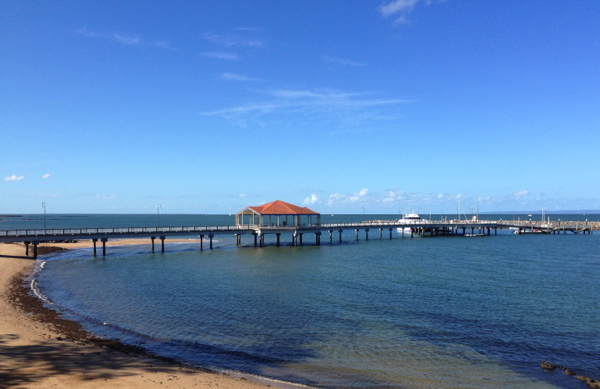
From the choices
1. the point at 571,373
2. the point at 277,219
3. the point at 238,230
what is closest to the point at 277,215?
the point at 277,219

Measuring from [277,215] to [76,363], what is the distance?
54.3 meters

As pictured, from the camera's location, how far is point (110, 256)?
5572 centimetres

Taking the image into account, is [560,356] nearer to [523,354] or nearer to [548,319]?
[523,354]

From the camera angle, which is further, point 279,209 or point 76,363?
point 279,209

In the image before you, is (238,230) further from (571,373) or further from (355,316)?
(571,373)

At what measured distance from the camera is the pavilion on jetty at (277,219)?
226 ft

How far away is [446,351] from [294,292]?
15.0 meters

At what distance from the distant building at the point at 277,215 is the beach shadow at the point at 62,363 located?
5097cm

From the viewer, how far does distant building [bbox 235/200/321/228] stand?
69.2 meters

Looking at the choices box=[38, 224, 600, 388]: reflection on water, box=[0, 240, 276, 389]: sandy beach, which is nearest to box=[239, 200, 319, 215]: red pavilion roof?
box=[38, 224, 600, 388]: reflection on water

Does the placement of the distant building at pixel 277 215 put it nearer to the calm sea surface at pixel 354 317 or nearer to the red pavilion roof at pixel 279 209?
the red pavilion roof at pixel 279 209

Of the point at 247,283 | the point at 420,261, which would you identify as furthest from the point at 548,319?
the point at 420,261

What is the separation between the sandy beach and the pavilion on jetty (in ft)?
155

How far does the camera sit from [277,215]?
2731 inches
